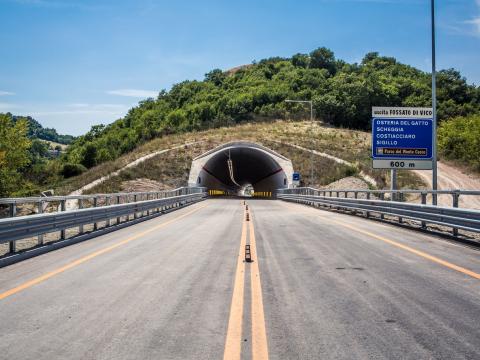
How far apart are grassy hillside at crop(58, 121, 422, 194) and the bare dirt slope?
8.13 feet

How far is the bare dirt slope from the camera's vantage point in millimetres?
43059

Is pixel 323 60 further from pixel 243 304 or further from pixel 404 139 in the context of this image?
pixel 243 304

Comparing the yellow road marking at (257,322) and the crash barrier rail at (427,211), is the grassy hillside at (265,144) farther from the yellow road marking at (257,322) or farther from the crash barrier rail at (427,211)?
the yellow road marking at (257,322)

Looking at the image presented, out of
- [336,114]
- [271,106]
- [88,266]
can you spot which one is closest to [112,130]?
[271,106]

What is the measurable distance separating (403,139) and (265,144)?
47064 millimetres

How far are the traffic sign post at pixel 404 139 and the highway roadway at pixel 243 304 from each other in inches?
625

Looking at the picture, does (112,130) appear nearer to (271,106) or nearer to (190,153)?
(271,106)

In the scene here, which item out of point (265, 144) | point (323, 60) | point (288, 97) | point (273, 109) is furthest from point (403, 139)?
point (323, 60)

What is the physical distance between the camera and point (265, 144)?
73062mm

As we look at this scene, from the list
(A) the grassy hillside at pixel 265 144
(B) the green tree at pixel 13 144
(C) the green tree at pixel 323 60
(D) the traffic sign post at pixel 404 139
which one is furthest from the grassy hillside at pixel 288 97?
(D) the traffic sign post at pixel 404 139

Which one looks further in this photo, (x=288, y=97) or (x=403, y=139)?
(x=288, y=97)

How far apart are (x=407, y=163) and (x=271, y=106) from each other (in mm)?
99995

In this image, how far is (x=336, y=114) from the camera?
106m

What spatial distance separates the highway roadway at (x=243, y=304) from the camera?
14.8ft
